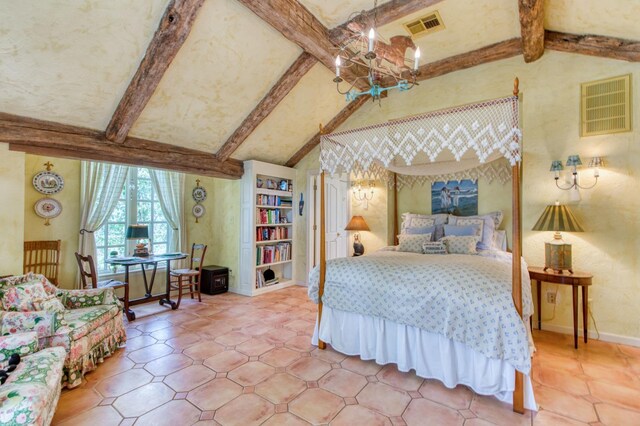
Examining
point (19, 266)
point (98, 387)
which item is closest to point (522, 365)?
point (98, 387)

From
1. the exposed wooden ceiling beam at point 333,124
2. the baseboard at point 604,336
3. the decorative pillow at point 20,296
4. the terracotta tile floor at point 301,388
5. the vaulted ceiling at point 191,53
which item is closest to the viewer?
the terracotta tile floor at point 301,388

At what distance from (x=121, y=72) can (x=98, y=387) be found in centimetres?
287

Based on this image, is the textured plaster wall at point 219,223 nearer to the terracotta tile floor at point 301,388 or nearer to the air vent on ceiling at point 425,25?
the terracotta tile floor at point 301,388

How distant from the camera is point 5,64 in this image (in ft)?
8.29

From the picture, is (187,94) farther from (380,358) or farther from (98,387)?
(380,358)

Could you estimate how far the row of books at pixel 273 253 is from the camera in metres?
5.28

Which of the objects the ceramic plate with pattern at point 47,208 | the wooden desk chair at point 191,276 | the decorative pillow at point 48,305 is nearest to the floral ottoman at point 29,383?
the decorative pillow at point 48,305

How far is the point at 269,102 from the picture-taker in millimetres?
4105

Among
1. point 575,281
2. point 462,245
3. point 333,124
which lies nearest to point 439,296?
point 462,245

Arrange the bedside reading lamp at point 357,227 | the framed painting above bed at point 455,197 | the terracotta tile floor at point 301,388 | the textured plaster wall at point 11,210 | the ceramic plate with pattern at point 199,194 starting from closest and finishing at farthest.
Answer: the terracotta tile floor at point 301,388, the textured plaster wall at point 11,210, the framed painting above bed at point 455,197, the bedside reading lamp at point 357,227, the ceramic plate with pattern at point 199,194

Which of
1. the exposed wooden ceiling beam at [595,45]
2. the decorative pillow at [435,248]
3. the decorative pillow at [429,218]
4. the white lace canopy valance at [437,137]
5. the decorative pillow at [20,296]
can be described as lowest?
the decorative pillow at [20,296]

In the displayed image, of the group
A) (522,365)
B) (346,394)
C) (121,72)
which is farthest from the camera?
(121,72)

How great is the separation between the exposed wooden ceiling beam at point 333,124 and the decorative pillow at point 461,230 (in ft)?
7.98

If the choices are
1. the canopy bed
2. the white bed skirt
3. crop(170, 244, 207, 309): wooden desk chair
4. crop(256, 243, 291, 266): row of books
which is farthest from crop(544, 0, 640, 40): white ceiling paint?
crop(170, 244, 207, 309): wooden desk chair
